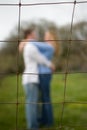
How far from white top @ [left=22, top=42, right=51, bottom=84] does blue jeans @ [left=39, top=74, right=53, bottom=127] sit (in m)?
0.10

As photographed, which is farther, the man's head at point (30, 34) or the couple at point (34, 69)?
the man's head at point (30, 34)

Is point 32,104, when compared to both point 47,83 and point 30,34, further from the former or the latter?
point 30,34

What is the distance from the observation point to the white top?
4320mm

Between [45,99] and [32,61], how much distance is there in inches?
20.7

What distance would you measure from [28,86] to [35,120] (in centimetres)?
32

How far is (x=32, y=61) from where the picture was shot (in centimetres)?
440

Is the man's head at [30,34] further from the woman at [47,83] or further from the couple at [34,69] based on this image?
the woman at [47,83]

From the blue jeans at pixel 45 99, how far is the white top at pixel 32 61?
10 centimetres

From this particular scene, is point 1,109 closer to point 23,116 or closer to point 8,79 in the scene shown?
point 23,116

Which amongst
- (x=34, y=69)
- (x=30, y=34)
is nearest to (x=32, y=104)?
(x=34, y=69)

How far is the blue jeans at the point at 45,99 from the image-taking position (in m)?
4.59

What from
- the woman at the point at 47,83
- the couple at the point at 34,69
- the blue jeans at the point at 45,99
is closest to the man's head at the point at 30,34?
the couple at the point at 34,69

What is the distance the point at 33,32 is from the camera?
180 inches

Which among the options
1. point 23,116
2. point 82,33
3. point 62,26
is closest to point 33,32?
point 23,116
